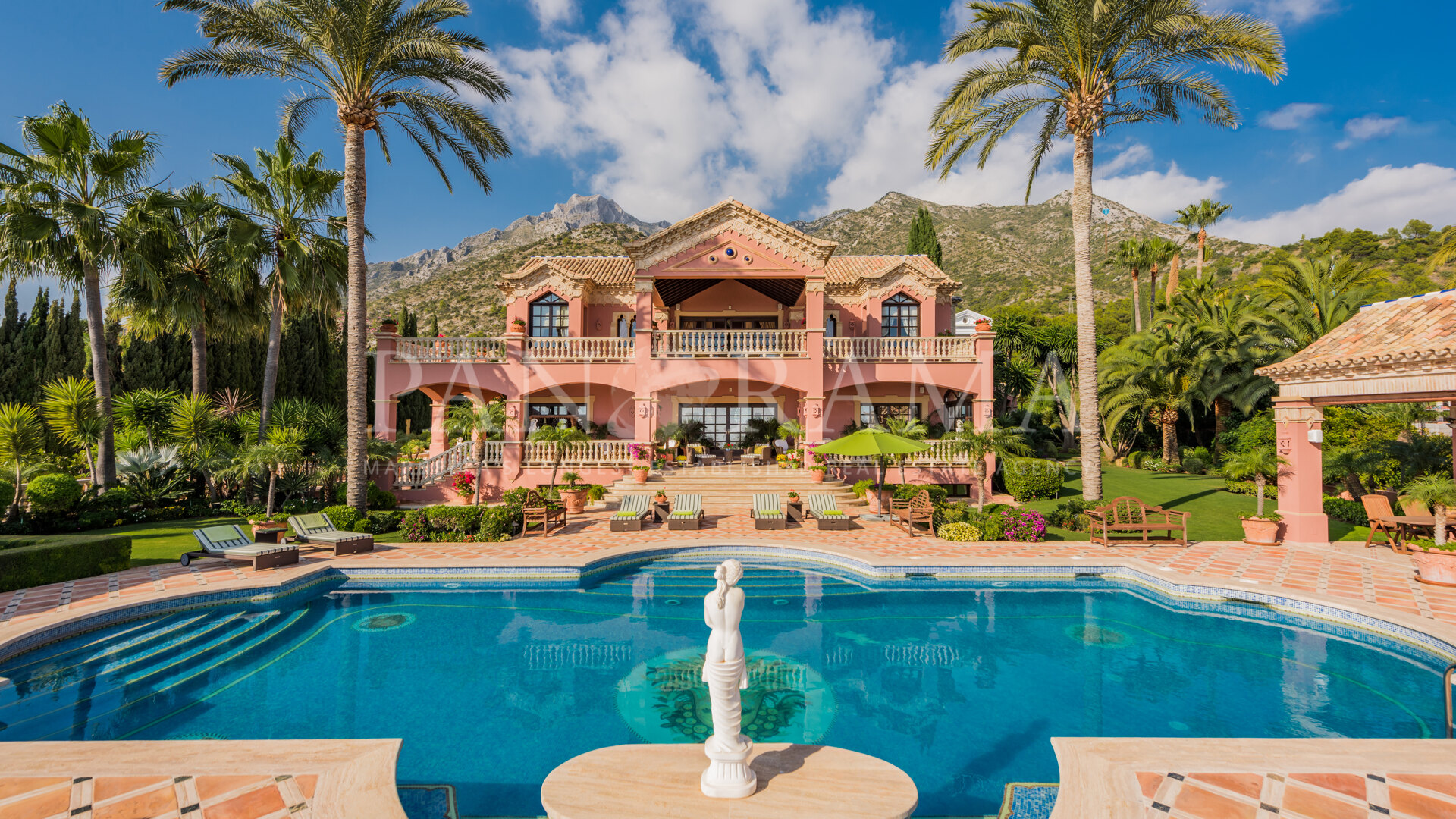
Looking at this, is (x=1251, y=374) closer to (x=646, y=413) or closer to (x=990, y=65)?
(x=990, y=65)

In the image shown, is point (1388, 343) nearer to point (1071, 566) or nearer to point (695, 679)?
point (1071, 566)

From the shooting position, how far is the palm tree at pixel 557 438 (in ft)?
66.2

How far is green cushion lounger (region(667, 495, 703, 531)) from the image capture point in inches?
655

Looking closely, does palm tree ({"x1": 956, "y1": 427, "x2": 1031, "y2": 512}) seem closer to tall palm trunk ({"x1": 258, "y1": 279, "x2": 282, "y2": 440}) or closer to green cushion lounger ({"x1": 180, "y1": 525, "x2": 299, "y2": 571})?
green cushion lounger ({"x1": 180, "y1": 525, "x2": 299, "y2": 571})

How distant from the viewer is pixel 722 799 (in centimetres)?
423

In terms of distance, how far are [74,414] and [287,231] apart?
25.0 ft

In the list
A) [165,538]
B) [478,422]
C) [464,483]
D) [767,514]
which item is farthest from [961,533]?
[165,538]

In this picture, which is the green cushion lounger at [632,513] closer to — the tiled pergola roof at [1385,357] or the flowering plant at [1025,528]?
the flowering plant at [1025,528]

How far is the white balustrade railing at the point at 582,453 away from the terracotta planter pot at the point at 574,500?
1873 mm

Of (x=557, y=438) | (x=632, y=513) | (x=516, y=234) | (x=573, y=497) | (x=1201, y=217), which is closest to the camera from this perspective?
(x=632, y=513)

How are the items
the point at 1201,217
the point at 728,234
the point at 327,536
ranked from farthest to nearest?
the point at 1201,217
the point at 728,234
the point at 327,536

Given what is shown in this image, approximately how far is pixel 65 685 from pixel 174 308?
51.0ft

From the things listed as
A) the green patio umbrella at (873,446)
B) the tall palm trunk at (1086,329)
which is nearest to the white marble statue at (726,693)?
the green patio umbrella at (873,446)

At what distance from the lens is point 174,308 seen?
18719mm
